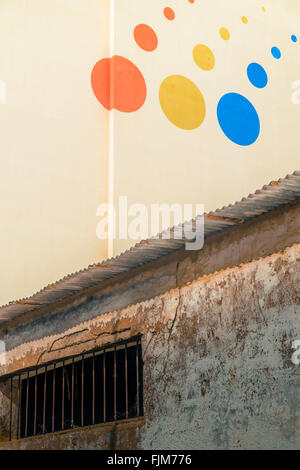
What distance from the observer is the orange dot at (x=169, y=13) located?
10891 mm

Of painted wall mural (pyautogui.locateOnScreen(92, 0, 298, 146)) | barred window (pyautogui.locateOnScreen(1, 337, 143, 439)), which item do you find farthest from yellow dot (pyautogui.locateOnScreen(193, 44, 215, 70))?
barred window (pyautogui.locateOnScreen(1, 337, 143, 439))

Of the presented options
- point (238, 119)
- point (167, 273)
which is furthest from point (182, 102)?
point (167, 273)

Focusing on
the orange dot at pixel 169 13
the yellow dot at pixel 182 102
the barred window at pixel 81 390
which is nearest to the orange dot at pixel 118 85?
the yellow dot at pixel 182 102

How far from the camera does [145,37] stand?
1051 centimetres

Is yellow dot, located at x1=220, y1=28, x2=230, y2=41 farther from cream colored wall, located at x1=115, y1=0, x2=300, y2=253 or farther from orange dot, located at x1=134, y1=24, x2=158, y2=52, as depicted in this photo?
orange dot, located at x1=134, y1=24, x2=158, y2=52

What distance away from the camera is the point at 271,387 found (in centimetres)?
498

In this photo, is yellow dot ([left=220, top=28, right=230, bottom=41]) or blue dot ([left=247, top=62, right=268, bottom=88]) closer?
yellow dot ([left=220, top=28, right=230, bottom=41])

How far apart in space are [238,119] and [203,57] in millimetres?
1252

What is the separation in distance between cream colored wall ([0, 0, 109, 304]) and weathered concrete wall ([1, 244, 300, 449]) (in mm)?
2812

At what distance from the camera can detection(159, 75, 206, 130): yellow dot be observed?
Result: 34.3 feet

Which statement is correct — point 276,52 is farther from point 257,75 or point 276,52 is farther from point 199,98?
point 199,98

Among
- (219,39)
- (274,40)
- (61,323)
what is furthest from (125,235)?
(274,40)

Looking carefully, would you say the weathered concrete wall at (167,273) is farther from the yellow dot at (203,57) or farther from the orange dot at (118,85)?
the yellow dot at (203,57)

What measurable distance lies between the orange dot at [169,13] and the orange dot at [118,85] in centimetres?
132
